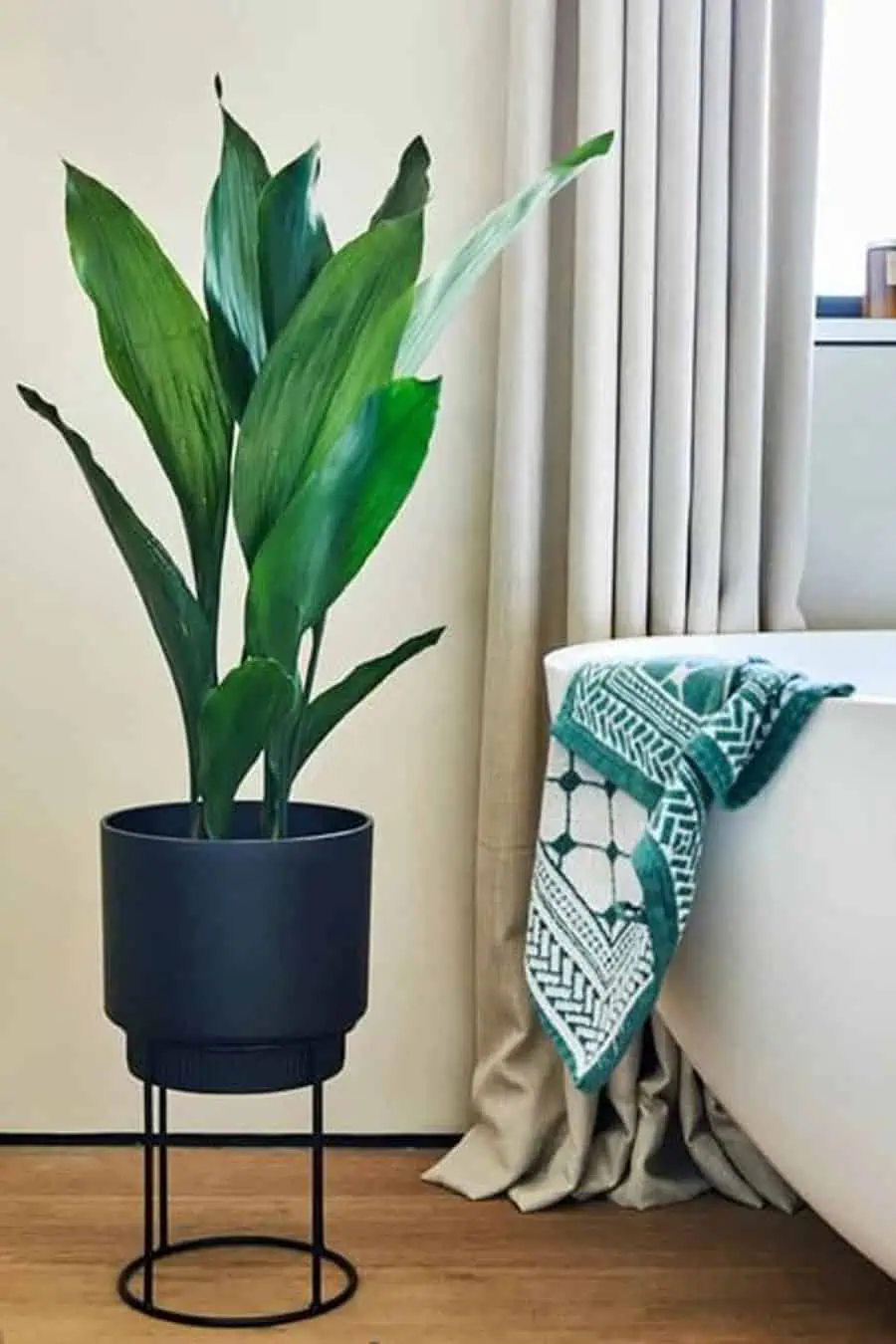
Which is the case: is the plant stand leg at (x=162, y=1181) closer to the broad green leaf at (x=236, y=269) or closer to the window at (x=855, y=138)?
the broad green leaf at (x=236, y=269)

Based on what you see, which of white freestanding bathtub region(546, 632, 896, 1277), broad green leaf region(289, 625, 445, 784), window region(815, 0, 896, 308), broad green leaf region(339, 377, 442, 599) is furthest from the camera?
window region(815, 0, 896, 308)

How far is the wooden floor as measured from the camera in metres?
1.72

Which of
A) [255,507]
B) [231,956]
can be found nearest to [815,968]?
[231,956]

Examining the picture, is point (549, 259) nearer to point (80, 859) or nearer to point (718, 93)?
point (718, 93)

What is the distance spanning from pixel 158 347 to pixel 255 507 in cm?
16

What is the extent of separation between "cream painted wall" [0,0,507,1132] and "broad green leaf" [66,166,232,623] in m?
0.51

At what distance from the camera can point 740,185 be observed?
210cm

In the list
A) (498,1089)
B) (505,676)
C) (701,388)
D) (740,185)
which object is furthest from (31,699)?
(740,185)

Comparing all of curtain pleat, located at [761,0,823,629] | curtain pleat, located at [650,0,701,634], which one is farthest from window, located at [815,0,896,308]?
curtain pleat, located at [650,0,701,634]

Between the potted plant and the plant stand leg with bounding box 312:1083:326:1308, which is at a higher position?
the potted plant

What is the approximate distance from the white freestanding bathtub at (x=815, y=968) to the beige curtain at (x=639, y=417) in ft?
1.29

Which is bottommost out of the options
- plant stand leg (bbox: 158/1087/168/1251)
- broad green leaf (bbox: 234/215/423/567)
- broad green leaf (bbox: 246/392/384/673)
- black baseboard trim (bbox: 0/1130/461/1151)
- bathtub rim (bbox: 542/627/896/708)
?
black baseboard trim (bbox: 0/1130/461/1151)

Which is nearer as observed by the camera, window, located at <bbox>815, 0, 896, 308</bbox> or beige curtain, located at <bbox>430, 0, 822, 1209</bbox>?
beige curtain, located at <bbox>430, 0, 822, 1209</bbox>

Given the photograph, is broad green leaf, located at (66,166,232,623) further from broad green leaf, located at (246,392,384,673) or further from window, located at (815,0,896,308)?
window, located at (815,0,896,308)
